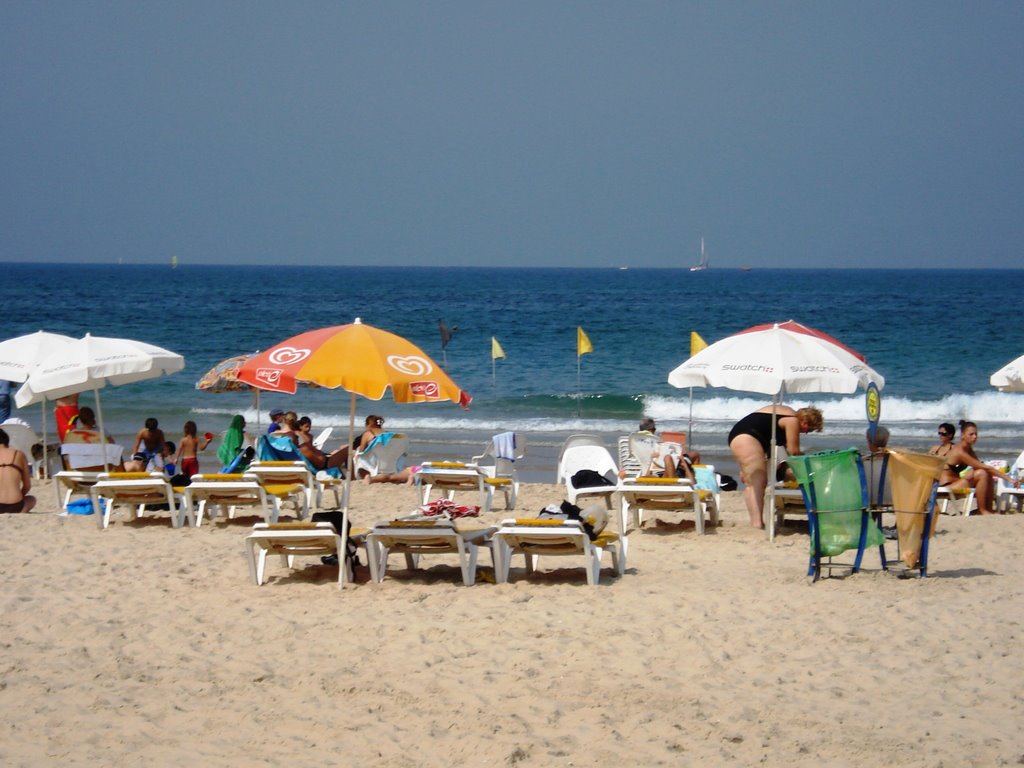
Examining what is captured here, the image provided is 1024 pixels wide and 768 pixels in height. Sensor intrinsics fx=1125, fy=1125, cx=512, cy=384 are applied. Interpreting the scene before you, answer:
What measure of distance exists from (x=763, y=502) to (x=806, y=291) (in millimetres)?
80324

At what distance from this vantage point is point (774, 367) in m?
8.46

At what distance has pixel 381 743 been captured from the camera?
465 cm

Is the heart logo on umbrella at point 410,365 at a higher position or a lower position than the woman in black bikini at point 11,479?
higher

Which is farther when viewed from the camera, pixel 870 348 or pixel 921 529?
pixel 870 348

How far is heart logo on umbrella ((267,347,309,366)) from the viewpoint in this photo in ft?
22.3

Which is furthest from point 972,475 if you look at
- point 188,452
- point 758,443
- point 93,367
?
point 93,367

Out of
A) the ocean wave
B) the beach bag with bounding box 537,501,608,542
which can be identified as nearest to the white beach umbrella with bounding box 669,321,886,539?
the beach bag with bounding box 537,501,608,542

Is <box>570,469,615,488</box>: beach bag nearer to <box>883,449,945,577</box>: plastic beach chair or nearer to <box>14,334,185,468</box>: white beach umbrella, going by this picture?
<box>883,449,945,577</box>: plastic beach chair

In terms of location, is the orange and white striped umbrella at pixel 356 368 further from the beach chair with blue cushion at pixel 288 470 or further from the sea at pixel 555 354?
the sea at pixel 555 354

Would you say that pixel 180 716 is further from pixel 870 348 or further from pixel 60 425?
pixel 870 348

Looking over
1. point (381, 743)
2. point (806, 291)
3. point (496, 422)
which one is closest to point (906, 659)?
point (381, 743)

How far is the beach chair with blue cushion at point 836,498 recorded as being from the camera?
697 centimetres

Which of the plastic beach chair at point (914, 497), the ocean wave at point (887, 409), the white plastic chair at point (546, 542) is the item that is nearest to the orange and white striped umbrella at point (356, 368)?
the white plastic chair at point (546, 542)

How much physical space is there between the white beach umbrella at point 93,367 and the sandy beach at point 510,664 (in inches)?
64.5
